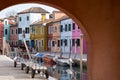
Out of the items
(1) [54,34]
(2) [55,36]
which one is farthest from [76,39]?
(1) [54,34]

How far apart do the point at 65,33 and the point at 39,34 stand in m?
8.49

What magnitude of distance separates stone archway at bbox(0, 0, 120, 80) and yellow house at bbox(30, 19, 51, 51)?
29924mm

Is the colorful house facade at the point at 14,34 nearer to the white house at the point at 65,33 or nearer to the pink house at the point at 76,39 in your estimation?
the white house at the point at 65,33

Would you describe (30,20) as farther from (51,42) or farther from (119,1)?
(119,1)

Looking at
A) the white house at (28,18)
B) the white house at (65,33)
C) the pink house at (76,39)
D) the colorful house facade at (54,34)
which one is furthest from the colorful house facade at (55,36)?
the white house at (28,18)

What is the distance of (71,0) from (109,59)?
1000 mm

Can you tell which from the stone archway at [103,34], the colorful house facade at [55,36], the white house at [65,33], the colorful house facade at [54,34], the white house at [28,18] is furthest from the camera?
the white house at [28,18]

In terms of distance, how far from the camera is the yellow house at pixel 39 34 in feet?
114

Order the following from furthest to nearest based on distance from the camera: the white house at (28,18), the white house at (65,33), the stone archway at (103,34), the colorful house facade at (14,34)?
1. the colorful house facade at (14,34)
2. the white house at (28,18)
3. the white house at (65,33)
4. the stone archway at (103,34)

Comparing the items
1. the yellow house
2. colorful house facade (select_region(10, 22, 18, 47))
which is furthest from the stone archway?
colorful house facade (select_region(10, 22, 18, 47))

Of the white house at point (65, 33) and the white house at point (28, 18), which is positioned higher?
the white house at point (28, 18)

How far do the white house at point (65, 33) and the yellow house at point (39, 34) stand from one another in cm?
536

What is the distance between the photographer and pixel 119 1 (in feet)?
15.3

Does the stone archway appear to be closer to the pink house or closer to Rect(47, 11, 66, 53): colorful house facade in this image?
the pink house
